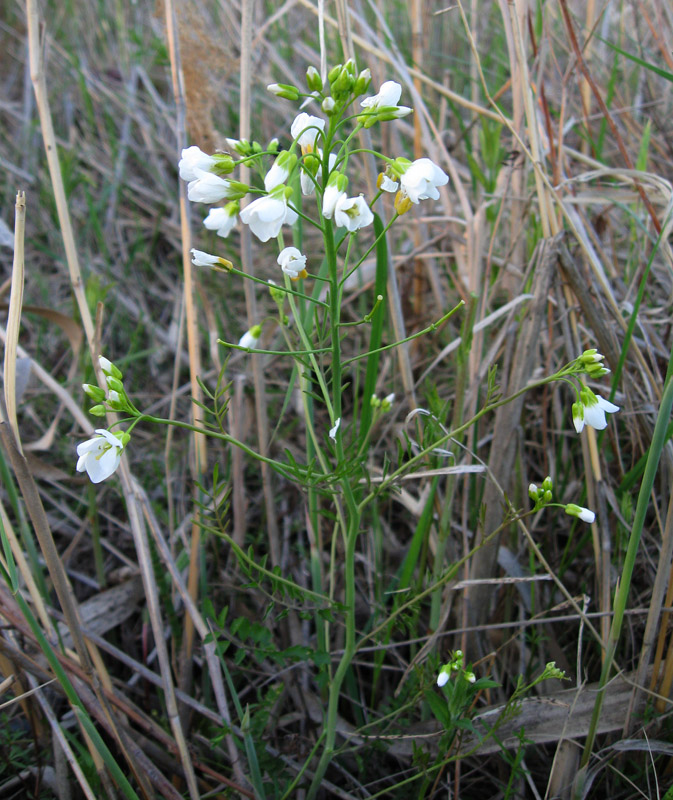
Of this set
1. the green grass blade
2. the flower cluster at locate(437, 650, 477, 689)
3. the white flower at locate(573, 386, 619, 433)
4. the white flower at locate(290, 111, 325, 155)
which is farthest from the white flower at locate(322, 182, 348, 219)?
the flower cluster at locate(437, 650, 477, 689)

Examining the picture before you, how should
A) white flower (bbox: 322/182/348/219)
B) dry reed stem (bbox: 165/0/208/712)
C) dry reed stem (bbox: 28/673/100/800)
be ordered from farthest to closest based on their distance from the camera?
dry reed stem (bbox: 165/0/208/712) < dry reed stem (bbox: 28/673/100/800) < white flower (bbox: 322/182/348/219)

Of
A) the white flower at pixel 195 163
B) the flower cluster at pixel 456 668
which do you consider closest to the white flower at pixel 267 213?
the white flower at pixel 195 163

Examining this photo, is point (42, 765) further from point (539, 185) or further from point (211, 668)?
point (539, 185)

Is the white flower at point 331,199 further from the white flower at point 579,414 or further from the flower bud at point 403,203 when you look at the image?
the white flower at point 579,414

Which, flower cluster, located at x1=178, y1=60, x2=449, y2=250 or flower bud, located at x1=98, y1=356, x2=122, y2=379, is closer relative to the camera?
flower cluster, located at x1=178, y1=60, x2=449, y2=250

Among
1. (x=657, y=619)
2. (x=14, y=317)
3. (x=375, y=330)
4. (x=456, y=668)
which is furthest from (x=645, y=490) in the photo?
(x=14, y=317)

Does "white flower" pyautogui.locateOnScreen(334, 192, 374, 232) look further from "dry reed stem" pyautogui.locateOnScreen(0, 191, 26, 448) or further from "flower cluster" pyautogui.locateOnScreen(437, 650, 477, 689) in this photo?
"flower cluster" pyautogui.locateOnScreen(437, 650, 477, 689)
